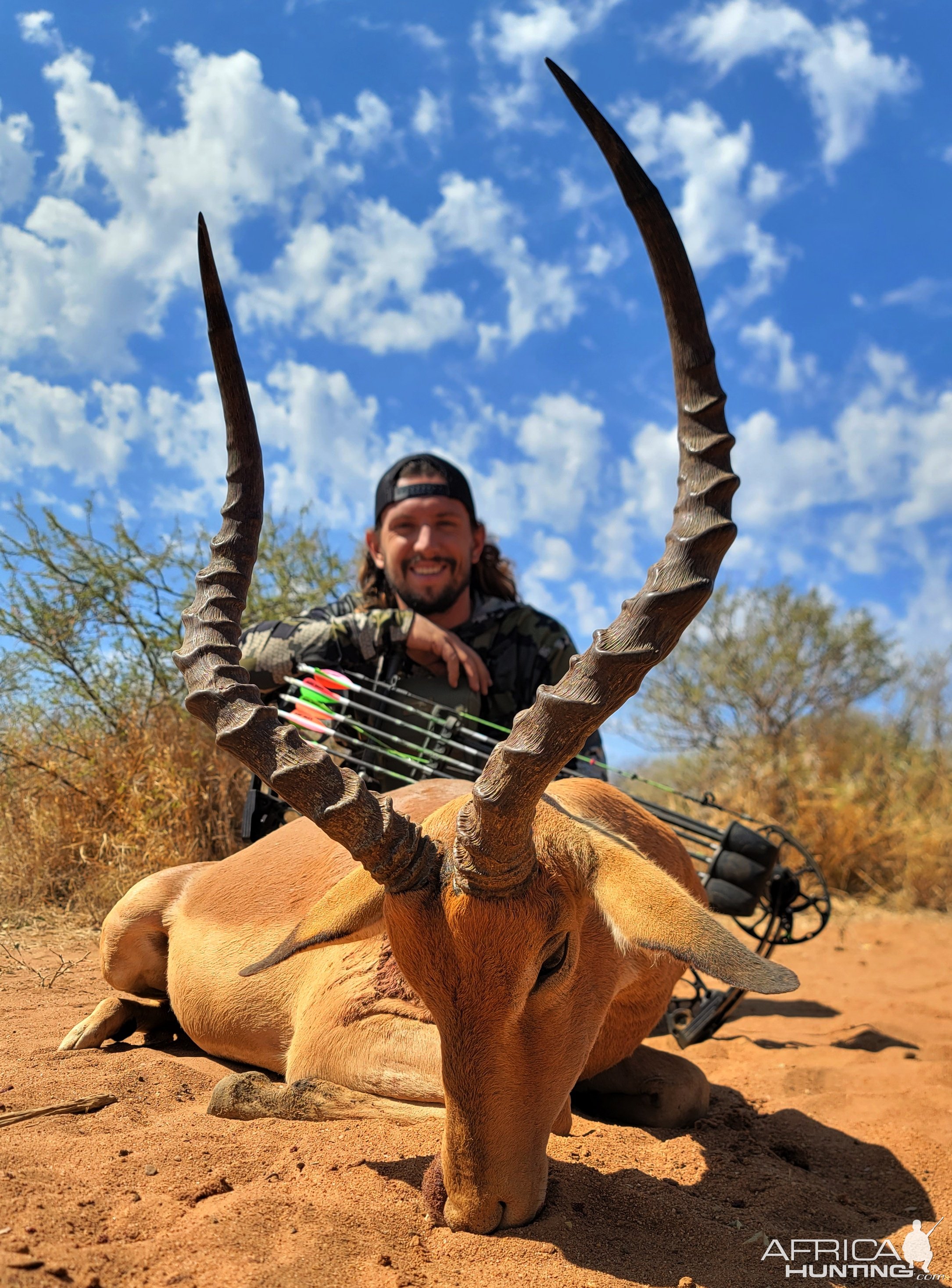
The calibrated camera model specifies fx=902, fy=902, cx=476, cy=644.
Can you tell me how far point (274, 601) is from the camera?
9.48m

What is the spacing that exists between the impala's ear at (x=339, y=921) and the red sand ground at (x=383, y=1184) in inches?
Answer: 22.5

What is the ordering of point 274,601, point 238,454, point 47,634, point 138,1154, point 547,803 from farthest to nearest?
point 274,601 < point 47,634 < point 238,454 < point 547,803 < point 138,1154

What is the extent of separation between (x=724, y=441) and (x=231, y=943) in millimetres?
2891

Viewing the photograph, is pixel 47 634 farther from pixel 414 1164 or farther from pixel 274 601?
pixel 414 1164

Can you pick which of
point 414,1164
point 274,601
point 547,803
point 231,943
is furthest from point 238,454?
point 274,601

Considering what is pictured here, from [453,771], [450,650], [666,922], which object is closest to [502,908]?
[666,922]

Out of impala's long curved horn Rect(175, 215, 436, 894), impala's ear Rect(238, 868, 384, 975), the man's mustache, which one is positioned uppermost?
the man's mustache

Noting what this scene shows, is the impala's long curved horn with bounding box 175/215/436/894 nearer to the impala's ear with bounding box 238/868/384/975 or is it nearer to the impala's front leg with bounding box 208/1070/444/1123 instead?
the impala's ear with bounding box 238/868/384/975

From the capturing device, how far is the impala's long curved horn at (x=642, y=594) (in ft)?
7.10

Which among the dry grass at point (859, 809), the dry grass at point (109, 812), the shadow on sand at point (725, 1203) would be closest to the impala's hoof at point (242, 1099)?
the shadow on sand at point (725, 1203)

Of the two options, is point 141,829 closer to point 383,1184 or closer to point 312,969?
point 312,969

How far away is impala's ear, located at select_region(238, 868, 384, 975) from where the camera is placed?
258 cm

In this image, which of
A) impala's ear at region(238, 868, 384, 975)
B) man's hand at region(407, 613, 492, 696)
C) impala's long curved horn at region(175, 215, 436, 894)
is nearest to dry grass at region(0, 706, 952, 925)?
man's hand at region(407, 613, 492, 696)

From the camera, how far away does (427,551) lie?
5.96 meters
